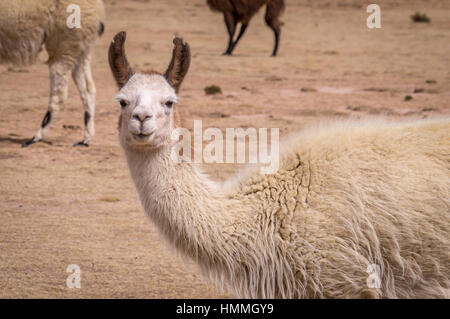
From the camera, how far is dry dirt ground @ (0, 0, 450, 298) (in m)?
5.38

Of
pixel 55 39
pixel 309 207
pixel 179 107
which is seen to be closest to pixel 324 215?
pixel 309 207

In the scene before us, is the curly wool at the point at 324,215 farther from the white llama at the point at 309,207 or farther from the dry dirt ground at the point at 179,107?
the dry dirt ground at the point at 179,107

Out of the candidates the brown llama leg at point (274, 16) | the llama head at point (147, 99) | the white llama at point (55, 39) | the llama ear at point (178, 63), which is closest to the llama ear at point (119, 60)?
the llama head at point (147, 99)

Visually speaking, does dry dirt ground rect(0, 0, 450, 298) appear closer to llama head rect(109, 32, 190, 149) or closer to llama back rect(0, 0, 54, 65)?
llama head rect(109, 32, 190, 149)

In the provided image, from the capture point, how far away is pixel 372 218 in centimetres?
365

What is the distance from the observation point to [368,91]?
14.3 m

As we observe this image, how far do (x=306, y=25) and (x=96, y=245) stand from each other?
914 inches

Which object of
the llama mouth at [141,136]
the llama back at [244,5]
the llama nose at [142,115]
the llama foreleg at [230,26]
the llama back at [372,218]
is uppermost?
the llama back at [244,5]

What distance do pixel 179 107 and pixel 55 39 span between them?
3.13 meters

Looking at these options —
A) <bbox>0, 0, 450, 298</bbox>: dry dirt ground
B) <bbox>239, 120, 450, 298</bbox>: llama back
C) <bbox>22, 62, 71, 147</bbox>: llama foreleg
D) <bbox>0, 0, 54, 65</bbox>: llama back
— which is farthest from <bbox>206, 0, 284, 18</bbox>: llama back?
<bbox>239, 120, 450, 298</bbox>: llama back

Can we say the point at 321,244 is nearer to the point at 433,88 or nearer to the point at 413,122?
the point at 413,122

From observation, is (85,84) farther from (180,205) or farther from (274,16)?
(274,16)

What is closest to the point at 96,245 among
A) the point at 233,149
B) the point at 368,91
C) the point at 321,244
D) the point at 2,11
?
the point at 321,244

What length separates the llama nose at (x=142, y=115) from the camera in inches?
142
